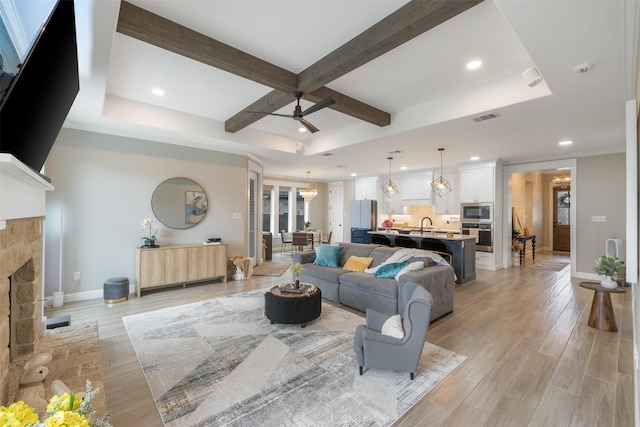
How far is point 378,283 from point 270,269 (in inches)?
149

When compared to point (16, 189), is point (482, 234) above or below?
below

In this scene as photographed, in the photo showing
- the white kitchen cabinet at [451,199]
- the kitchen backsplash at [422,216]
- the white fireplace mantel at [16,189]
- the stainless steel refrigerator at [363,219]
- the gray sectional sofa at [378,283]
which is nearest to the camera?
the white fireplace mantel at [16,189]

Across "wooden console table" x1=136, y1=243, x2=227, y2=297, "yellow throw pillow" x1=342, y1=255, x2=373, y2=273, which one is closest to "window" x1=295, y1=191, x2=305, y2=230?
"wooden console table" x1=136, y1=243, x2=227, y2=297

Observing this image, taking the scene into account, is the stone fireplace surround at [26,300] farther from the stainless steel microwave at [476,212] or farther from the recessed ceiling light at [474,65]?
the stainless steel microwave at [476,212]

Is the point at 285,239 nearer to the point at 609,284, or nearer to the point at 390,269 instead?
the point at 390,269

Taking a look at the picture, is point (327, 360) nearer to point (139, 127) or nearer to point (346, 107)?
point (346, 107)

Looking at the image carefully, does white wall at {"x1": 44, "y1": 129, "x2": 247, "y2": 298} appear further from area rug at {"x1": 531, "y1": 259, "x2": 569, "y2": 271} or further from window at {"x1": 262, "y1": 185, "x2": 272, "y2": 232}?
area rug at {"x1": 531, "y1": 259, "x2": 569, "y2": 271}

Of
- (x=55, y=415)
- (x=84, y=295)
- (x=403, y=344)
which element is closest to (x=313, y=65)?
(x=403, y=344)

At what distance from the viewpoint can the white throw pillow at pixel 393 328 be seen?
7.87 ft

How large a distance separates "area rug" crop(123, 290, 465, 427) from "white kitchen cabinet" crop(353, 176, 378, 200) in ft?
21.3

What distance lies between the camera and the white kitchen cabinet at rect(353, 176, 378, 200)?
965 centimetres

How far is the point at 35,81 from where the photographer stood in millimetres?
1546

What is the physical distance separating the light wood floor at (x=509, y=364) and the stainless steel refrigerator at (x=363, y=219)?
16.3 feet

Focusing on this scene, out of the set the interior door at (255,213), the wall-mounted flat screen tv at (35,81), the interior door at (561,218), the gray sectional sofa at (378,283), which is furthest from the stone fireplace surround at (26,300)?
the interior door at (561,218)
